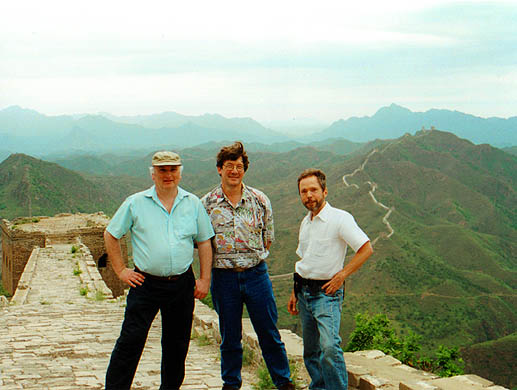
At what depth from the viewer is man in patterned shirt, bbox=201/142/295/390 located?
172 inches

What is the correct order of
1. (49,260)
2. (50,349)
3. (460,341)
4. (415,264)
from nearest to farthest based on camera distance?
(50,349), (49,260), (460,341), (415,264)

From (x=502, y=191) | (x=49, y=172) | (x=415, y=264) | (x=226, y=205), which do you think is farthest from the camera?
(x=502, y=191)

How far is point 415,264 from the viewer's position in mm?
47031

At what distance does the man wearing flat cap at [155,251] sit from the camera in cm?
410

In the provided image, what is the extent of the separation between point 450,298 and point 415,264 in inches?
239

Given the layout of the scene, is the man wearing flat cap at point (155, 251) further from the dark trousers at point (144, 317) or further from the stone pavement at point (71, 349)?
the stone pavement at point (71, 349)

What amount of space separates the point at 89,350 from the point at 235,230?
3347mm

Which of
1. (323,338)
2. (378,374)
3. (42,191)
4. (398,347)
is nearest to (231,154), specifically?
(323,338)

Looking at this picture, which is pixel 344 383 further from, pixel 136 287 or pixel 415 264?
pixel 415 264

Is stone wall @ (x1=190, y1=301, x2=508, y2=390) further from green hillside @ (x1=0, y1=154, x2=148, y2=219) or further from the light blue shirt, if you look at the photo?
green hillside @ (x1=0, y1=154, x2=148, y2=219)

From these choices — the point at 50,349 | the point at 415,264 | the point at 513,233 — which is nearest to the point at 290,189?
the point at 513,233

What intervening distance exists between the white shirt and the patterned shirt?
1.58ft

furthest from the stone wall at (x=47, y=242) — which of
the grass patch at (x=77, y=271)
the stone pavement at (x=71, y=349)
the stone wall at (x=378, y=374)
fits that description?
the stone wall at (x=378, y=374)

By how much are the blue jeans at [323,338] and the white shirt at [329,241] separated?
0.20m
